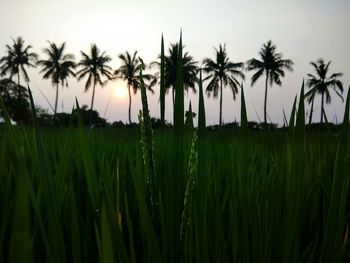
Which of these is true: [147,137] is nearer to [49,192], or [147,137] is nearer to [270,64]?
[49,192]

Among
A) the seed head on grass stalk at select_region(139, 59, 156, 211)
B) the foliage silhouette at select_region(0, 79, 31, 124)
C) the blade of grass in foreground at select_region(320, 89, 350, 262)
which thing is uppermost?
the foliage silhouette at select_region(0, 79, 31, 124)

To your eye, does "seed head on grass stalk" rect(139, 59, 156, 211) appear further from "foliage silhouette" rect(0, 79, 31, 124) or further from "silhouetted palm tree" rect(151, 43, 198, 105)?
"foliage silhouette" rect(0, 79, 31, 124)

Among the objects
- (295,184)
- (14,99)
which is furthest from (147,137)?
(14,99)

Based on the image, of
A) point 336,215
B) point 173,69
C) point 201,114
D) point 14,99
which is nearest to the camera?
point 201,114

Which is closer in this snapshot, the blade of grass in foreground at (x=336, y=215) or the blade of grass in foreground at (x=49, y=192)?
the blade of grass in foreground at (x=49, y=192)

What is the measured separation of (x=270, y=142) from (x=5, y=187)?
1521 millimetres

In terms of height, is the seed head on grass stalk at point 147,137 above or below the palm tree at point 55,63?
below

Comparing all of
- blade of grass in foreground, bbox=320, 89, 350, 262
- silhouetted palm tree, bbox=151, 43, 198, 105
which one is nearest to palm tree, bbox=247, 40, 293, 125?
silhouetted palm tree, bbox=151, 43, 198, 105

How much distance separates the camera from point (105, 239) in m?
0.38

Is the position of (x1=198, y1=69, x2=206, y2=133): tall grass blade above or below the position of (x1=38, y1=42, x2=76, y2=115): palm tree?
below

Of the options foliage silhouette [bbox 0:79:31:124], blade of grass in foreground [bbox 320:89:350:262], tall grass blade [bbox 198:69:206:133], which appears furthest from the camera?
foliage silhouette [bbox 0:79:31:124]

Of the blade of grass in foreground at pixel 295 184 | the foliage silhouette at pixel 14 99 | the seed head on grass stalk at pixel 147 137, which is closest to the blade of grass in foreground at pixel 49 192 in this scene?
the seed head on grass stalk at pixel 147 137

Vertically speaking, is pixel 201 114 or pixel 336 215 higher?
pixel 201 114

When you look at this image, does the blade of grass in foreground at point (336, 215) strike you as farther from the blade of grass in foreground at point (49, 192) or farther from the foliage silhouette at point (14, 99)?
the foliage silhouette at point (14, 99)
